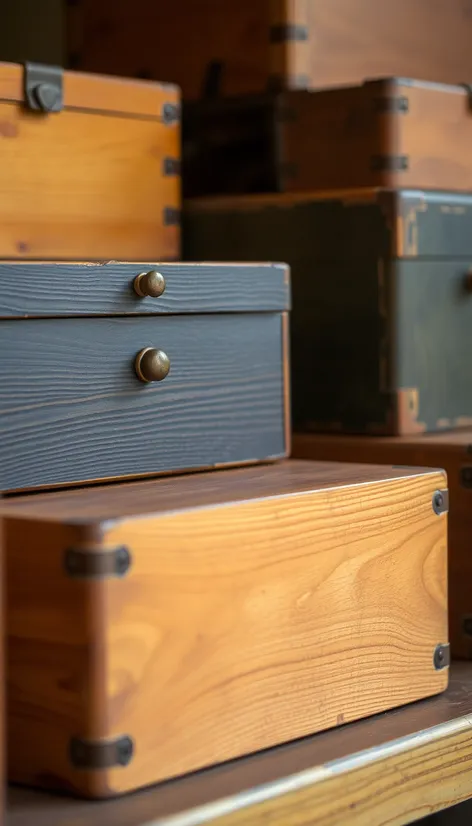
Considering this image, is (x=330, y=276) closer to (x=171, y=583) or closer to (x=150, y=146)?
(x=150, y=146)

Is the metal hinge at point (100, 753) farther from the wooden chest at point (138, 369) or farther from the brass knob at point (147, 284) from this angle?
the brass knob at point (147, 284)

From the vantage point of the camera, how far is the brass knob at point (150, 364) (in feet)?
4.83

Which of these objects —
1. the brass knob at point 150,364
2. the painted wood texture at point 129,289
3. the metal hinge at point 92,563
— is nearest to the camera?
the metal hinge at point 92,563

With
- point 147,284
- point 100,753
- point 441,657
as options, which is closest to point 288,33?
point 147,284

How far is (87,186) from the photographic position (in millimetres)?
1774

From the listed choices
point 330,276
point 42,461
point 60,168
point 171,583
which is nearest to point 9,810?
point 171,583

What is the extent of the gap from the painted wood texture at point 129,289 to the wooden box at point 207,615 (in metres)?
0.19

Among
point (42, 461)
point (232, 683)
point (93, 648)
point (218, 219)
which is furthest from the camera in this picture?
point (218, 219)

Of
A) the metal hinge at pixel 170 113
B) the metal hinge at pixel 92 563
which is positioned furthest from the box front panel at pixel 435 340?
the metal hinge at pixel 92 563

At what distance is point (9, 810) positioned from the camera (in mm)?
1151

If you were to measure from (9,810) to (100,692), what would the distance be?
4.8 inches

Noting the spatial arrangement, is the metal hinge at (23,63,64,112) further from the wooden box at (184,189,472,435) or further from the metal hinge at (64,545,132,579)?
the metal hinge at (64,545,132,579)

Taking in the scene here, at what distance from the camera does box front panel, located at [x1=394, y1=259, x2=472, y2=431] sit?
6.16 feet

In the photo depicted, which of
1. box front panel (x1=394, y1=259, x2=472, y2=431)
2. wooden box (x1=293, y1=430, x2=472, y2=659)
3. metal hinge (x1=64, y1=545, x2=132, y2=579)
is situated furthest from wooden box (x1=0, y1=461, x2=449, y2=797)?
box front panel (x1=394, y1=259, x2=472, y2=431)
